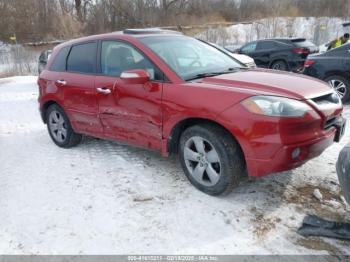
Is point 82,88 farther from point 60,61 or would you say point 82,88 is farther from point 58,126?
point 58,126

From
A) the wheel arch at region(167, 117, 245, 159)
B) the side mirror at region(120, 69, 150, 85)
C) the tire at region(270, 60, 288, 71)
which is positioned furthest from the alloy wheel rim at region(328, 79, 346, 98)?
the tire at region(270, 60, 288, 71)

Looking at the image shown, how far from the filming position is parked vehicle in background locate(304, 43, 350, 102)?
6.78 metres

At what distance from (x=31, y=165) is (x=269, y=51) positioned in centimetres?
1010

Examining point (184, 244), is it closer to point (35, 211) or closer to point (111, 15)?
point (35, 211)

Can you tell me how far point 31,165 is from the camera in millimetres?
4605

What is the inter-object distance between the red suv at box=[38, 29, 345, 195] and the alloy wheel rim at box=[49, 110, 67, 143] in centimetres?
29

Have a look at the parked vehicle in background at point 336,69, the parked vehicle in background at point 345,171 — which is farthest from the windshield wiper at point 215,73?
the parked vehicle in background at point 336,69

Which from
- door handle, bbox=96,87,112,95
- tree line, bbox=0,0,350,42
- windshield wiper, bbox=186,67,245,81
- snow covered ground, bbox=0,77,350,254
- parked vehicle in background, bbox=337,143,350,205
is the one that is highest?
tree line, bbox=0,0,350,42

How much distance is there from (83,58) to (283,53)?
911 cm

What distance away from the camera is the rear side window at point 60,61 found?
4.94m

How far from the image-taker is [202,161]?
3.38 meters

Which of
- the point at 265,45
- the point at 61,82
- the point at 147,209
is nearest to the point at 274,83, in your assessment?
the point at 147,209

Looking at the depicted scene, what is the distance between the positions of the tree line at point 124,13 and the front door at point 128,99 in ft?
104

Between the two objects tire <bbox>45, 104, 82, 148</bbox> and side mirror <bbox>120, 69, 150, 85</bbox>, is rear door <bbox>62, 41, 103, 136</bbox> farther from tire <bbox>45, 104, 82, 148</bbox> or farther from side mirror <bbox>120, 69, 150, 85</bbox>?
side mirror <bbox>120, 69, 150, 85</bbox>
